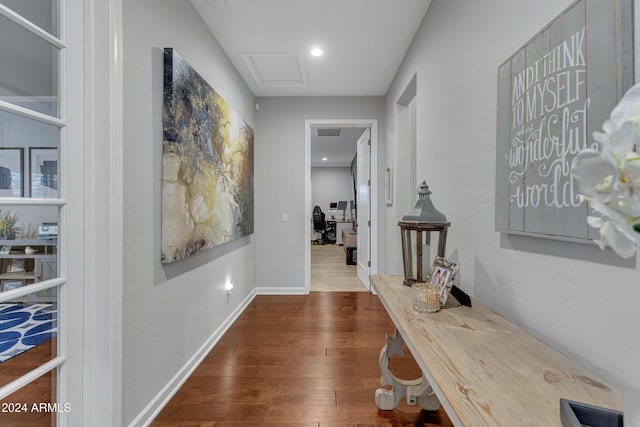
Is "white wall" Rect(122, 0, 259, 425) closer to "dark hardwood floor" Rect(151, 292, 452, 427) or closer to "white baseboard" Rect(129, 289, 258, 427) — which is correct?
"white baseboard" Rect(129, 289, 258, 427)

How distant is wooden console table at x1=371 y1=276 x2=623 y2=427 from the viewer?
65cm

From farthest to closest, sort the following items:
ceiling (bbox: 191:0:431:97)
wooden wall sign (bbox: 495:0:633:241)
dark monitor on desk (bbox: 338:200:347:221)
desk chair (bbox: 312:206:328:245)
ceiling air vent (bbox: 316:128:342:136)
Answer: dark monitor on desk (bbox: 338:200:347:221) → desk chair (bbox: 312:206:328:245) → ceiling air vent (bbox: 316:128:342:136) → ceiling (bbox: 191:0:431:97) → wooden wall sign (bbox: 495:0:633:241)

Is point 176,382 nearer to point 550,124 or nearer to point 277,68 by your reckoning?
point 550,124

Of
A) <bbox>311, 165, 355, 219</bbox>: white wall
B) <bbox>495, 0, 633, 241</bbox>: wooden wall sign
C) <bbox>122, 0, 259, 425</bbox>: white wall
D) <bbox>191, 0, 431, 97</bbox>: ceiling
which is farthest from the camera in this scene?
<bbox>311, 165, 355, 219</bbox>: white wall

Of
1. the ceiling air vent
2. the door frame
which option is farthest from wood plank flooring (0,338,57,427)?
the ceiling air vent

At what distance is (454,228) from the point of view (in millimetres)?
1791

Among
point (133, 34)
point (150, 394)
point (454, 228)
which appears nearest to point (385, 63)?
point (454, 228)

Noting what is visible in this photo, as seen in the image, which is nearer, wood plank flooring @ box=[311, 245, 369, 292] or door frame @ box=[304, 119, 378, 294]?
door frame @ box=[304, 119, 378, 294]

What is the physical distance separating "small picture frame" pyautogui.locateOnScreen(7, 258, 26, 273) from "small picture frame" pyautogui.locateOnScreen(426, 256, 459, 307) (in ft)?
5.30

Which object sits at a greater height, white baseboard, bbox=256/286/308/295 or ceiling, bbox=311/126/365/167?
ceiling, bbox=311/126/365/167

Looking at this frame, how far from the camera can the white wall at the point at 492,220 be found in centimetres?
79

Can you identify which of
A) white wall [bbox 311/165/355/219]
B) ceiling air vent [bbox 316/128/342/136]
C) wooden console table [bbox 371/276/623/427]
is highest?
ceiling air vent [bbox 316/128/342/136]

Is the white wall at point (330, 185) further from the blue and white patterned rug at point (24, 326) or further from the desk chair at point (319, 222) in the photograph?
the blue and white patterned rug at point (24, 326)

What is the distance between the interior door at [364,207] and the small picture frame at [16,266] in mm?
3562
